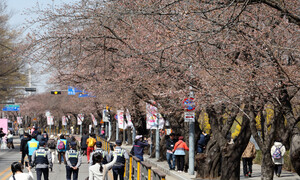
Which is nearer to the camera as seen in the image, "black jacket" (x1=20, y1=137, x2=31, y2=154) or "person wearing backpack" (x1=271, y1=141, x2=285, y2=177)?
"person wearing backpack" (x1=271, y1=141, x2=285, y2=177)

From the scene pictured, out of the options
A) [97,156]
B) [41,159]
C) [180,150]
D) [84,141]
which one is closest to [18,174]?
[97,156]

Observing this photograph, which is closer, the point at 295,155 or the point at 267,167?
the point at 295,155

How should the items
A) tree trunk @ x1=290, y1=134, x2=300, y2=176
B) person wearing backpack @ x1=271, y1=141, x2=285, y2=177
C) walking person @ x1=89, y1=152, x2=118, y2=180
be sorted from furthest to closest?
person wearing backpack @ x1=271, y1=141, x2=285, y2=177, walking person @ x1=89, y1=152, x2=118, y2=180, tree trunk @ x1=290, y1=134, x2=300, y2=176

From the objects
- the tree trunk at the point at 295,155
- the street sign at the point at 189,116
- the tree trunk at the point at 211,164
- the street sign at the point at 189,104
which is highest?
the street sign at the point at 189,104

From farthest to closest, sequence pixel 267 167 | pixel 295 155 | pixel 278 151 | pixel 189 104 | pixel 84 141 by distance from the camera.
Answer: pixel 84 141
pixel 278 151
pixel 189 104
pixel 267 167
pixel 295 155

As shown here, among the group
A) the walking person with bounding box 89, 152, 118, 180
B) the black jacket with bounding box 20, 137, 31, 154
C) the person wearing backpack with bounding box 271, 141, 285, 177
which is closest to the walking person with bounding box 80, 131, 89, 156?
the black jacket with bounding box 20, 137, 31, 154

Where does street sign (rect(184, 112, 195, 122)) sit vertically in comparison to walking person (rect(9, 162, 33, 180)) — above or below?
above

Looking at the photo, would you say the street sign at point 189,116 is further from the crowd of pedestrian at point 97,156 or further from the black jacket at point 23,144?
the black jacket at point 23,144

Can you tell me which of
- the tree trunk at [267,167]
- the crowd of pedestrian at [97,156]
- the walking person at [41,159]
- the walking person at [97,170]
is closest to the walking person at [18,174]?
the crowd of pedestrian at [97,156]

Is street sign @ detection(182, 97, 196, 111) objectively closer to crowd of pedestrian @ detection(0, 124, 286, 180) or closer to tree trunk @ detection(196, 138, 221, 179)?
tree trunk @ detection(196, 138, 221, 179)

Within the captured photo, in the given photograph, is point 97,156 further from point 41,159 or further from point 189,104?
point 189,104

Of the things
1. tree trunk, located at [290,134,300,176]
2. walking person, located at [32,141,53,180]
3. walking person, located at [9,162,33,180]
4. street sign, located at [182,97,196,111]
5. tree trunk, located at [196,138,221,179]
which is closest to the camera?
walking person, located at [9,162,33,180]

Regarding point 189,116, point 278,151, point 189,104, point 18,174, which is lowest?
point 18,174

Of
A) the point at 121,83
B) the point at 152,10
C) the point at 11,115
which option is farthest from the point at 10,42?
the point at 11,115
